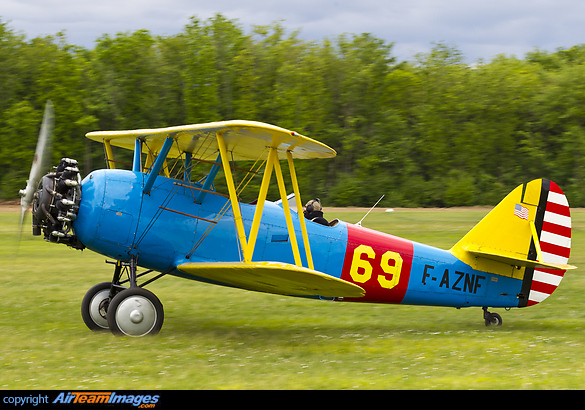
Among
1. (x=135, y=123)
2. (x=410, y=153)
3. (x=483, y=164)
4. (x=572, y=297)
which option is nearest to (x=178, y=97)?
(x=135, y=123)

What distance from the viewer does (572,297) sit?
11305 mm

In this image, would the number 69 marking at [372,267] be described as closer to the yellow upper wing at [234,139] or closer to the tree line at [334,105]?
the yellow upper wing at [234,139]

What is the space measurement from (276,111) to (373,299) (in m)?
29.1

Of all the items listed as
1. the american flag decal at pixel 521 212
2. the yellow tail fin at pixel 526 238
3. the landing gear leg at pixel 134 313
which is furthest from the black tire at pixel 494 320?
the landing gear leg at pixel 134 313

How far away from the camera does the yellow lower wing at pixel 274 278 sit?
6.62m

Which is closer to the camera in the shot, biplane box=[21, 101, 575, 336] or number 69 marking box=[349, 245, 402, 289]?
biplane box=[21, 101, 575, 336]

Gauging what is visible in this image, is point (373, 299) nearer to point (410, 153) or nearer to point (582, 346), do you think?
point (582, 346)

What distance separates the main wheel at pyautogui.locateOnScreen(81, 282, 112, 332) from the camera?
316 inches

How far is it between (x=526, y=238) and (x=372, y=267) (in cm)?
235

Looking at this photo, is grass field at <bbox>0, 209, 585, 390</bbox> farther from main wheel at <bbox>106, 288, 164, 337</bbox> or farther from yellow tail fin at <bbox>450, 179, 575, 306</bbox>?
yellow tail fin at <bbox>450, 179, 575, 306</bbox>

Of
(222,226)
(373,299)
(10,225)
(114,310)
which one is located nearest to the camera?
(114,310)

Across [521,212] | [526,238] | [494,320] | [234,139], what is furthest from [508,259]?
[234,139]

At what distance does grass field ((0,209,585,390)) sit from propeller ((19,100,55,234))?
1.70 metres

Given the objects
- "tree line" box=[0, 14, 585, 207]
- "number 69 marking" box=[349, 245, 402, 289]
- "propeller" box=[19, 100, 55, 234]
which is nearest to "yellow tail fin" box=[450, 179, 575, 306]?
"number 69 marking" box=[349, 245, 402, 289]
